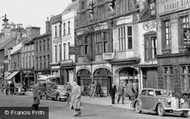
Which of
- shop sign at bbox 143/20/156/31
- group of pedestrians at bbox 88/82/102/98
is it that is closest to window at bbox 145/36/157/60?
shop sign at bbox 143/20/156/31

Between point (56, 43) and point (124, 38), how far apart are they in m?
18.4

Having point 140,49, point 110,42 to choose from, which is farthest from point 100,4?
point 140,49

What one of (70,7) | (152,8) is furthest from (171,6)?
(70,7)

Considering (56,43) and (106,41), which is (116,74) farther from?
(56,43)

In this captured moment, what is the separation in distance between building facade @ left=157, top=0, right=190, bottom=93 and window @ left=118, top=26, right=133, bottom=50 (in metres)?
6.00

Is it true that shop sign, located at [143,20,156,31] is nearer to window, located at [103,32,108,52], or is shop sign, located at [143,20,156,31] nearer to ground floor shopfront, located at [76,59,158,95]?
ground floor shopfront, located at [76,59,158,95]

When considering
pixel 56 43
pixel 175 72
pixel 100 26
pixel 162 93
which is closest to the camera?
pixel 162 93

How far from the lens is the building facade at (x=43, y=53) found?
57.2 m

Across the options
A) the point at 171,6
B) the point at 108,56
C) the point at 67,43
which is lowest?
the point at 108,56

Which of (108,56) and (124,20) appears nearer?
(124,20)

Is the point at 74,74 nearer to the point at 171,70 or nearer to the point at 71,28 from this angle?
the point at 71,28

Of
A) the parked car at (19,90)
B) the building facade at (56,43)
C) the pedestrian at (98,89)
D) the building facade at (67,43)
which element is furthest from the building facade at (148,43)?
the building facade at (56,43)

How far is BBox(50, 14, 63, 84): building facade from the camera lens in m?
52.8

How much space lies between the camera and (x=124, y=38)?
37.6 metres
